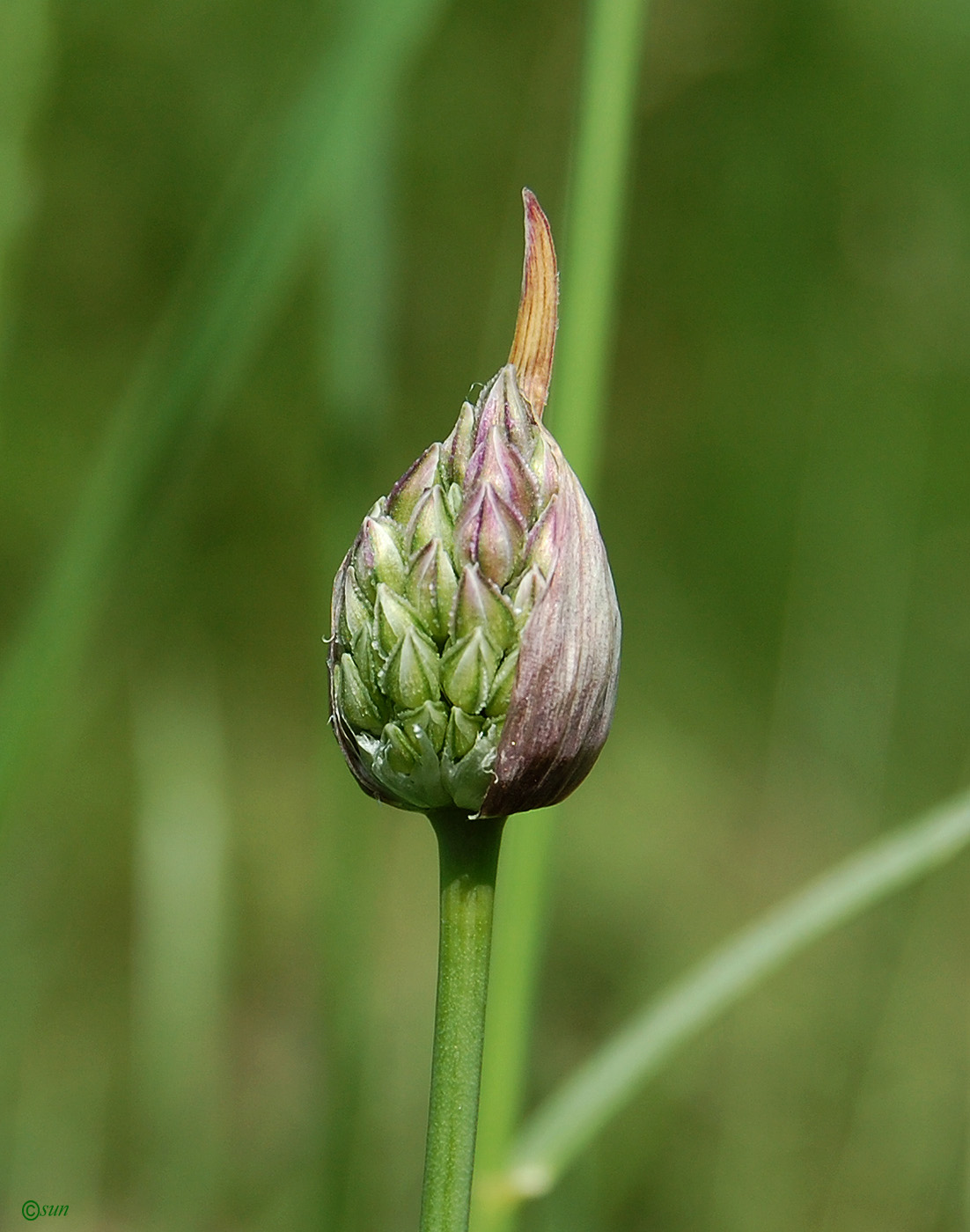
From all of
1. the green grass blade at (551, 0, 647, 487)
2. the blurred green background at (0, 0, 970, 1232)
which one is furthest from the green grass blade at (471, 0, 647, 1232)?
the blurred green background at (0, 0, 970, 1232)

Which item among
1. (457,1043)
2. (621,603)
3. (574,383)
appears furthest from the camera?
(621,603)

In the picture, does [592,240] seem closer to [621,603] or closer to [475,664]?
[475,664]

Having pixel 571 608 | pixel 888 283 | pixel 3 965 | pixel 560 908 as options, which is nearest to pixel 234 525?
pixel 560 908

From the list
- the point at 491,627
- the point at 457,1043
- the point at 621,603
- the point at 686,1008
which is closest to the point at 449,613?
the point at 491,627

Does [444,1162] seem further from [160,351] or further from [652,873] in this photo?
[652,873]

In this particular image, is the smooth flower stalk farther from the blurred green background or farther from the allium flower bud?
the blurred green background
